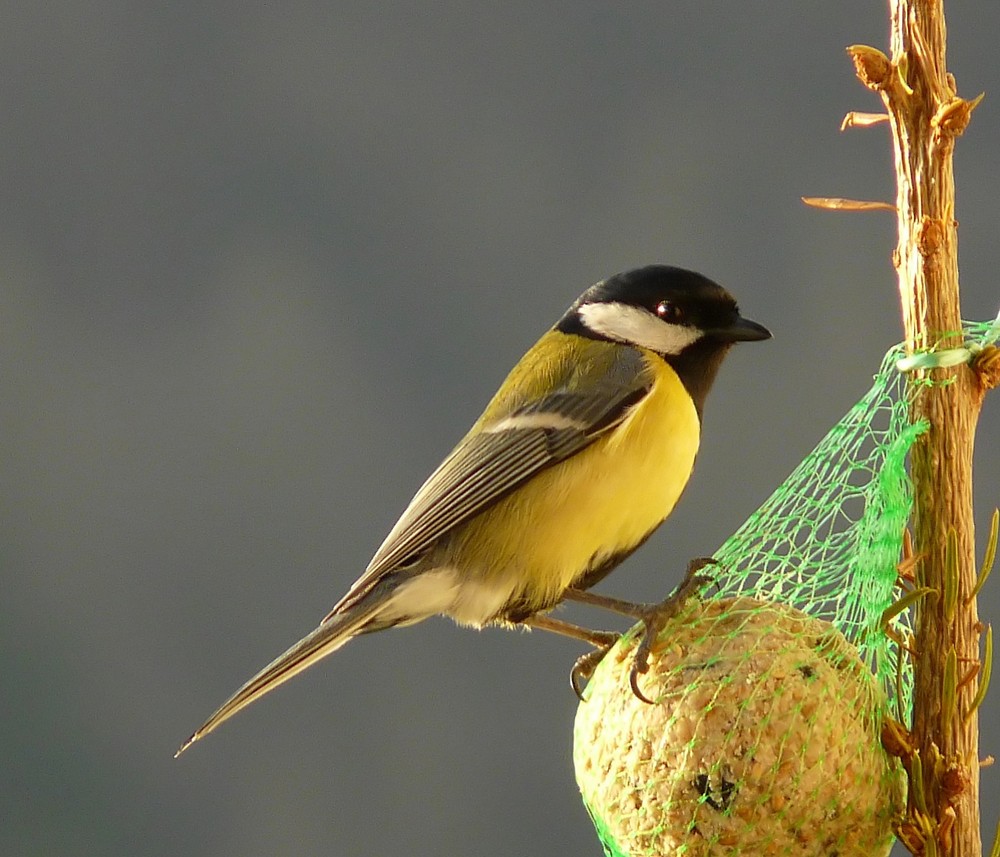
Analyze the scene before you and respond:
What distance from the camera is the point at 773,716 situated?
75 centimetres

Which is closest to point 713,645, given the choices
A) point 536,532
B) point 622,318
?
point 536,532

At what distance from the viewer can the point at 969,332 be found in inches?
31.1

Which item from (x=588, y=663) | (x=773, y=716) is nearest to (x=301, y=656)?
(x=588, y=663)

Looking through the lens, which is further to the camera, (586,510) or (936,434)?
(586,510)

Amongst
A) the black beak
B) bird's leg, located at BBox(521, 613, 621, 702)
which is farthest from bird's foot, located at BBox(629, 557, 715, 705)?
the black beak

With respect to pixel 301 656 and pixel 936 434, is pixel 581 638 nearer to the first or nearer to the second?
pixel 301 656

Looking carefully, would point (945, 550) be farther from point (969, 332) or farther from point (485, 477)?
point (485, 477)

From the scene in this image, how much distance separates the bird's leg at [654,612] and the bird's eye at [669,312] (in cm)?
28

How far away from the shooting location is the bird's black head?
1104mm

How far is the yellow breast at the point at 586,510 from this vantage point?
1068 mm

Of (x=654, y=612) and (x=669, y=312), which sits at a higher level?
(x=669, y=312)

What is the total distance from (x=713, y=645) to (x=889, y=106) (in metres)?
0.37

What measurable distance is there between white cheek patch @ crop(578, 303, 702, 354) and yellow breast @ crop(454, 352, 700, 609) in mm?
57

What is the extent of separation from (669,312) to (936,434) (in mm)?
390
